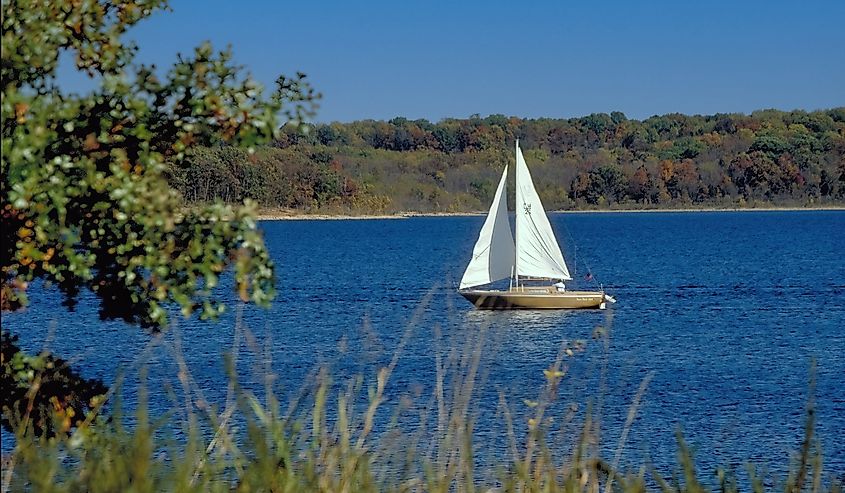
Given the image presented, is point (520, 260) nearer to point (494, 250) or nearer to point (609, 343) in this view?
point (494, 250)

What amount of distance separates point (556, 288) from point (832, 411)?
25437 mm

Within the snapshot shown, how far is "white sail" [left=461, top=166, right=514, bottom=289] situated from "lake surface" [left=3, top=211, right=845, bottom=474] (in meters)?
1.50

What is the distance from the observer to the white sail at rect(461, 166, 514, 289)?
4950 cm

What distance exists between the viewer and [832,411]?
26141 mm

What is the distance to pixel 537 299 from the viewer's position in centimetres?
4812

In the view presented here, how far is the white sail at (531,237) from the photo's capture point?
5109cm

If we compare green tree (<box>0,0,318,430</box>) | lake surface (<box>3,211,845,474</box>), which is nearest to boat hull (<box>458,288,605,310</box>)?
lake surface (<box>3,211,845,474</box>)

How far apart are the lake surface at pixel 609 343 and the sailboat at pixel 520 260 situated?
0.78m

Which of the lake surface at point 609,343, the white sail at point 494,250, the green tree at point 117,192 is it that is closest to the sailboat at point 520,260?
the white sail at point 494,250

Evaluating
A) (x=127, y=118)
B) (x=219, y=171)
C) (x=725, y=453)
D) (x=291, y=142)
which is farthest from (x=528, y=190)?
(x=291, y=142)

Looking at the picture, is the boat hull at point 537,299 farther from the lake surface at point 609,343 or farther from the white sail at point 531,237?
the white sail at point 531,237

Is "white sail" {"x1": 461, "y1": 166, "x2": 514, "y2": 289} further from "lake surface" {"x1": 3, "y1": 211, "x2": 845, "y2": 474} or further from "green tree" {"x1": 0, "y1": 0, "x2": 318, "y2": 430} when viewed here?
"green tree" {"x1": 0, "y1": 0, "x2": 318, "y2": 430}

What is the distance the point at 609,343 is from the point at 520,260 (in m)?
30.8

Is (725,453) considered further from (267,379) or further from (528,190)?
(528,190)
